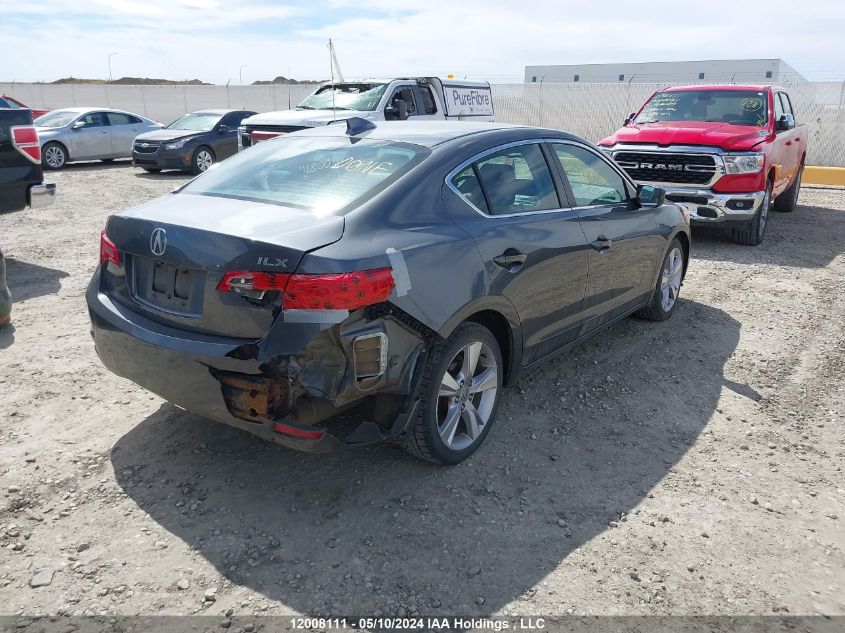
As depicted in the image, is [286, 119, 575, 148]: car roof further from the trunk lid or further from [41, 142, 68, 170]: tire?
[41, 142, 68, 170]: tire

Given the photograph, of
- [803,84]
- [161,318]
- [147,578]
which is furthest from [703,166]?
[803,84]

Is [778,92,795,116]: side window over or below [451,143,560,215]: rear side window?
over

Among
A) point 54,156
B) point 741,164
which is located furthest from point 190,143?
point 741,164

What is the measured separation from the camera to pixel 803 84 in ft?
62.6

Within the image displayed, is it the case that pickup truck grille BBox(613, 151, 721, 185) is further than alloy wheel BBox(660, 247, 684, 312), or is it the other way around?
pickup truck grille BBox(613, 151, 721, 185)

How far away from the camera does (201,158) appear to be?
16250mm

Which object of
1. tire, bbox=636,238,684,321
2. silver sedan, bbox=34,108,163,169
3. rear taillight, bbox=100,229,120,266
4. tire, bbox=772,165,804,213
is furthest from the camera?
silver sedan, bbox=34,108,163,169

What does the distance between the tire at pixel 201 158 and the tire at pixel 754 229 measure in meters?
11.8

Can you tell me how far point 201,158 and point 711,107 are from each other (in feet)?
37.4

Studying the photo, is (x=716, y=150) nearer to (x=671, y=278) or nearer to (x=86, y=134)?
(x=671, y=278)

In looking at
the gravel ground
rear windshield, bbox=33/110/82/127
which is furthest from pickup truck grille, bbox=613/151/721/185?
rear windshield, bbox=33/110/82/127

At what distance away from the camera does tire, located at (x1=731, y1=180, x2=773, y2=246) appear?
8897 mm

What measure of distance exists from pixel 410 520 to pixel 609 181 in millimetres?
2963

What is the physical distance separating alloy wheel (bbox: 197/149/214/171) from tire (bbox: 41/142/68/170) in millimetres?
3563
